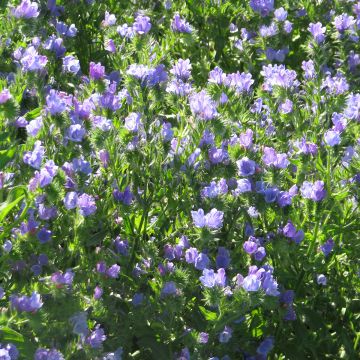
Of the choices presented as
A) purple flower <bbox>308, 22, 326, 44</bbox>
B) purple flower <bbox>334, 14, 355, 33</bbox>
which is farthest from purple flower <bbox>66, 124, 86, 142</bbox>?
purple flower <bbox>334, 14, 355, 33</bbox>

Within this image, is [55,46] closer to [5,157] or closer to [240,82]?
[240,82]

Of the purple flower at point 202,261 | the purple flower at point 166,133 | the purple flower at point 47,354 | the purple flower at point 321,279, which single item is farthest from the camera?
the purple flower at point 321,279

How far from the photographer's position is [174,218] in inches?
113

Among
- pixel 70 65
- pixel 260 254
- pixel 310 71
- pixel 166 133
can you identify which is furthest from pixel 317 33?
pixel 260 254

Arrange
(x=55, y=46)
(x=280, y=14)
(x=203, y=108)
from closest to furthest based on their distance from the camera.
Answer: (x=203, y=108), (x=55, y=46), (x=280, y=14)

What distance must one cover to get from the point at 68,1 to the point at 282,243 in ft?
6.97

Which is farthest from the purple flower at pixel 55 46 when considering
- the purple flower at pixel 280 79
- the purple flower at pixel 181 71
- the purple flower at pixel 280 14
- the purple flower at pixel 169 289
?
the purple flower at pixel 169 289

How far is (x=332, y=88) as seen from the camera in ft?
10.4

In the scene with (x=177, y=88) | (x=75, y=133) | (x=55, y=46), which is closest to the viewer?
(x=75, y=133)

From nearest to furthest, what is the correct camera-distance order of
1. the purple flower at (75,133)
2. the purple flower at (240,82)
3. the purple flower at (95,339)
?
the purple flower at (95,339)
the purple flower at (75,133)
the purple flower at (240,82)

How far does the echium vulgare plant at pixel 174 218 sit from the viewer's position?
2.38 meters

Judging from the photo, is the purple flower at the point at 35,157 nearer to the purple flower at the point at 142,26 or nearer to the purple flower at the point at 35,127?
the purple flower at the point at 35,127

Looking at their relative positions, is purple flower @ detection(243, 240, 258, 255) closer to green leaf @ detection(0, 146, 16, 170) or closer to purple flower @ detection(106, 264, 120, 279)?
purple flower @ detection(106, 264, 120, 279)

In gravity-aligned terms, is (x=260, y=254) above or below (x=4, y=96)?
below
